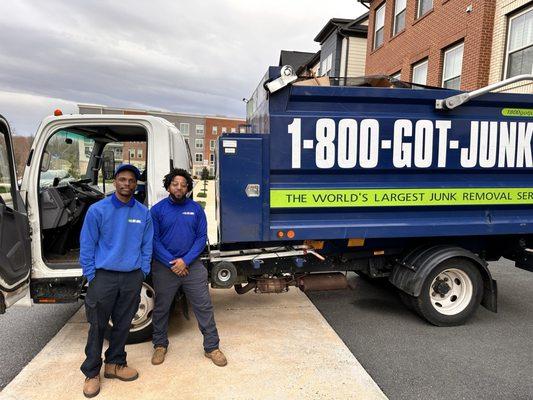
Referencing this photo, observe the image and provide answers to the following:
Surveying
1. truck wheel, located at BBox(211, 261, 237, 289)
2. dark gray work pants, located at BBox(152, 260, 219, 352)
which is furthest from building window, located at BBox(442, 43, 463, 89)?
dark gray work pants, located at BBox(152, 260, 219, 352)

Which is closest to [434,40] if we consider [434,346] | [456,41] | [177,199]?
[456,41]

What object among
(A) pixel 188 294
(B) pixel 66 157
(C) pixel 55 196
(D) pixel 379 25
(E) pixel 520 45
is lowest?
(A) pixel 188 294

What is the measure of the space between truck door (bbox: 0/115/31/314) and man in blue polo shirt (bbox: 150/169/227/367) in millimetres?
1027

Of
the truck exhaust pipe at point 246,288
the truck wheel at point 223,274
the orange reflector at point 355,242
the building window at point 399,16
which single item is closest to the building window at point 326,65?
the building window at point 399,16

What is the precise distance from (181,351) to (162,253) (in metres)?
1.02

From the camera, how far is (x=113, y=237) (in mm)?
2980

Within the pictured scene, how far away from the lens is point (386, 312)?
4879 mm

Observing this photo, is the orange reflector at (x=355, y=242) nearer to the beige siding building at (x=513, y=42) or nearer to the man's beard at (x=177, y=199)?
the man's beard at (x=177, y=199)

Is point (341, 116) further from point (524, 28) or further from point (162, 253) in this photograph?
point (524, 28)

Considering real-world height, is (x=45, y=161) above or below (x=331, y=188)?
above

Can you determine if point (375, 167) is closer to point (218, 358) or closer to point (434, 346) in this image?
point (434, 346)

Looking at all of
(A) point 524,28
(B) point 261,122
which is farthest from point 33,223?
(A) point 524,28

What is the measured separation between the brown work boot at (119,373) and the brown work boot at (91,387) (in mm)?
140

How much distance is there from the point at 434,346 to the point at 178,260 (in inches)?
A: 105
